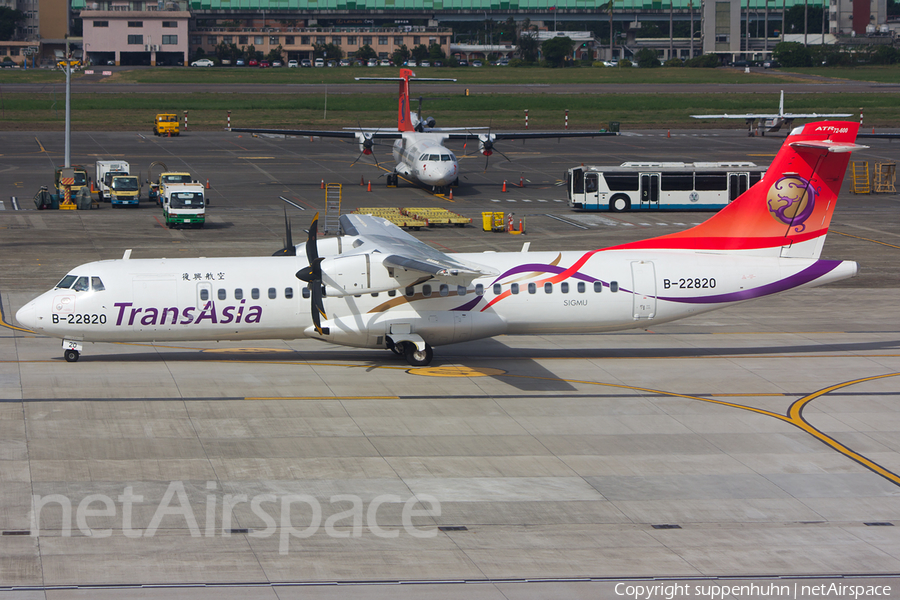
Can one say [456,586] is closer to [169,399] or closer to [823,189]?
[169,399]

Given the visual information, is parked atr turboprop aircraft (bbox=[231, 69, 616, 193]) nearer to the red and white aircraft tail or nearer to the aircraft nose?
the red and white aircraft tail

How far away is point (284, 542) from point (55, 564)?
3.47m

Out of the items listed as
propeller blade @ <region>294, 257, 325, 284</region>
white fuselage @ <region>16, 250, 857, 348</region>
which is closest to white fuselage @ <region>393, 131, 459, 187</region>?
white fuselage @ <region>16, 250, 857, 348</region>

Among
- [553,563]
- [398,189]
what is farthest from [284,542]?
[398,189]

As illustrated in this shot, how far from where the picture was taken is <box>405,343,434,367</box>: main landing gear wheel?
26734 millimetres

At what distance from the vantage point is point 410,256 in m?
24.6

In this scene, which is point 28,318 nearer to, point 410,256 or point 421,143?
point 410,256

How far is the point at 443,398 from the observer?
78.1ft

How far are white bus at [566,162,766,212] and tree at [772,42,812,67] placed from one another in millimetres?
139600

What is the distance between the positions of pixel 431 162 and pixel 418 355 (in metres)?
34.3

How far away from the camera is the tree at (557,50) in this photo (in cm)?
18850

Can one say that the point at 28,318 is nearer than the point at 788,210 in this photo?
Yes

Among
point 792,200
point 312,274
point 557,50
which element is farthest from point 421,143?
point 557,50

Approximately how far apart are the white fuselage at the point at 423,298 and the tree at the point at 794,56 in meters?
171
